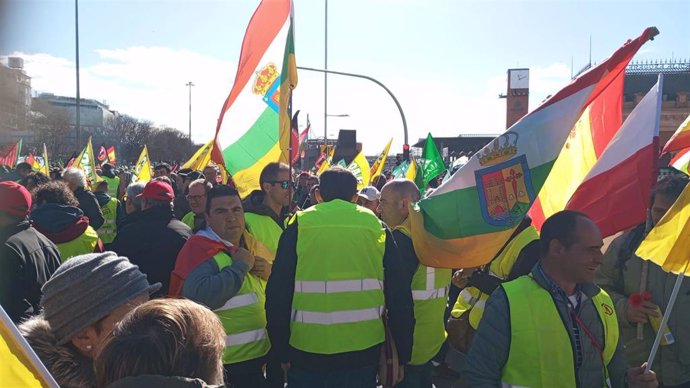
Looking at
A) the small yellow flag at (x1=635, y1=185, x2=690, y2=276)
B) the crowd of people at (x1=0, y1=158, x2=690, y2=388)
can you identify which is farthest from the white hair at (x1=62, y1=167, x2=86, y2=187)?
the small yellow flag at (x1=635, y1=185, x2=690, y2=276)

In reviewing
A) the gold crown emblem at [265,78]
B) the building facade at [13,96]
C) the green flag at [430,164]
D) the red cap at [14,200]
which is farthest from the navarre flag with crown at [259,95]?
the green flag at [430,164]

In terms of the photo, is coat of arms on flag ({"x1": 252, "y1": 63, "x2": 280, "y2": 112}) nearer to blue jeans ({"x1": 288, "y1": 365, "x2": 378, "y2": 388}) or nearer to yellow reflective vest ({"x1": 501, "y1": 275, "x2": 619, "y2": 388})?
blue jeans ({"x1": 288, "y1": 365, "x2": 378, "y2": 388})

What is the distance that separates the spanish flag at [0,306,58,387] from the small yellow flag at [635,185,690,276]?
2545mm

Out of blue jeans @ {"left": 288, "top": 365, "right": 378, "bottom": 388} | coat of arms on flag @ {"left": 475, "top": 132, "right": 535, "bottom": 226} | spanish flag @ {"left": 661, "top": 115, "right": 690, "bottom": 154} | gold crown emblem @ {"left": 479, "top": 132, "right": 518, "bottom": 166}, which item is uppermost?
spanish flag @ {"left": 661, "top": 115, "right": 690, "bottom": 154}

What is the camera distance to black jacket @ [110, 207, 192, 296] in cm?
426

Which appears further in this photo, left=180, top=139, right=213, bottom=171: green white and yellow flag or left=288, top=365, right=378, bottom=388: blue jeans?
left=180, top=139, right=213, bottom=171: green white and yellow flag

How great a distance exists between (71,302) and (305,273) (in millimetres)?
1503

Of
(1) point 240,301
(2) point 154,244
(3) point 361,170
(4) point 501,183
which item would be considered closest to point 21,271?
(2) point 154,244

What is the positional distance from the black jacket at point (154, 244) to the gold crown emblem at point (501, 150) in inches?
99.1

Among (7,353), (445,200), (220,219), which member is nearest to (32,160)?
(220,219)

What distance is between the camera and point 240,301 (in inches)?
130

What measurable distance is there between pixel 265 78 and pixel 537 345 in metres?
3.86

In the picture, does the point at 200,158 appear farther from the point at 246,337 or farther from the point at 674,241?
the point at 674,241

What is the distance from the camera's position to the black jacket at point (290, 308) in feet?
10.5
